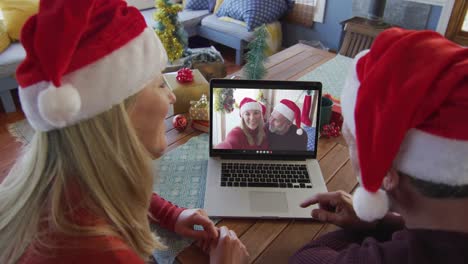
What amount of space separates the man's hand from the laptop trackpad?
56 millimetres

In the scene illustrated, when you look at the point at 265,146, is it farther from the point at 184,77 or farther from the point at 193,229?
the point at 184,77

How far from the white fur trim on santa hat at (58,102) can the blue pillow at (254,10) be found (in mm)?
3131

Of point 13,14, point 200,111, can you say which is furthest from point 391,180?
point 13,14

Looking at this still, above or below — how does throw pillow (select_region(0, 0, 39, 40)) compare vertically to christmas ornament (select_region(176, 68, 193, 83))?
below

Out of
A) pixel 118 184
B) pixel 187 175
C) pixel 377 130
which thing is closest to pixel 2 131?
pixel 187 175

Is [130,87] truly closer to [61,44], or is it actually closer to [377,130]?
[61,44]

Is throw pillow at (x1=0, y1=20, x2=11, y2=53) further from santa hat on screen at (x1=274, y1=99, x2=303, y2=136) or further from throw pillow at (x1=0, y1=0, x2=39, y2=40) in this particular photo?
santa hat on screen at (x1=274, y1=99, x2=303, y2=136)

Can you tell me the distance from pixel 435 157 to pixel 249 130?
0.60 m

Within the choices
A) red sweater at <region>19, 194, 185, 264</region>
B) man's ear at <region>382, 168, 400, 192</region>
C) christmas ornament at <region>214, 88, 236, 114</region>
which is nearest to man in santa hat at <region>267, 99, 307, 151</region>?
christmas ornament at <region>214, 88, 236, 114</region>

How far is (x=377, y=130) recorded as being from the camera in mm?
548

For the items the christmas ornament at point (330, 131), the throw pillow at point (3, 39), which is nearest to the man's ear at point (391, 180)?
the christmas ornament at point (330, 131)

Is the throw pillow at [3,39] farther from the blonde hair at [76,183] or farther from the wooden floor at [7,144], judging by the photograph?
the blonde hair at [76,183]

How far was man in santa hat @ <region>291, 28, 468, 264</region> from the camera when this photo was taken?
1.70 feet

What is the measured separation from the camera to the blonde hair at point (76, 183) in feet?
2.15
